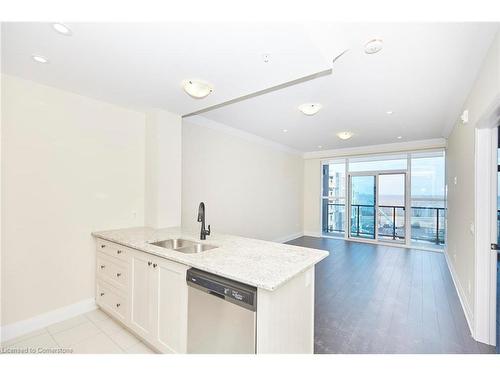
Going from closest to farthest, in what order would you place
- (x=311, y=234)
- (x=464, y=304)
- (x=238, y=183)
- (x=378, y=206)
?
(x=464, y=304) → (x=238, y=183) → (x=378, y=206) → (x=311, y=234)

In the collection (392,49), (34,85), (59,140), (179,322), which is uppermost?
(392,49)

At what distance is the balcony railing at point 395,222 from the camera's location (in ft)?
18.6

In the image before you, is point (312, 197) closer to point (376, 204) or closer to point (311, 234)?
point (311, 234)

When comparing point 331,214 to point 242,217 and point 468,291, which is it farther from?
point 468,291

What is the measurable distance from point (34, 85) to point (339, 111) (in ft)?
12.2

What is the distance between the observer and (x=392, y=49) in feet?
6.27

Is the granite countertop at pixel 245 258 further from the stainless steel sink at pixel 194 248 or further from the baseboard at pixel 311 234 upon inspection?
the baseboard at pixel 311 234

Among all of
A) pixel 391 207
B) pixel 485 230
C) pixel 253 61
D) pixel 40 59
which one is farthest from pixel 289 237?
pixel 40 59

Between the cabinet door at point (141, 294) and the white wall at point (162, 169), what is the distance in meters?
0.93

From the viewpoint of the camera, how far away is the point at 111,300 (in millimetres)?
2307

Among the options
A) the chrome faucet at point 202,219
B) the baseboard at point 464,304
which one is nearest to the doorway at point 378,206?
the baseboard at point 464,304

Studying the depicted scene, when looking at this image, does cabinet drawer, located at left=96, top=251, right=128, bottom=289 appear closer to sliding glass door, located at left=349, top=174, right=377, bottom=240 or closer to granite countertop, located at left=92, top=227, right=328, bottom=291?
granite countertop, located at left=92, top=227, right=328, bottom=291

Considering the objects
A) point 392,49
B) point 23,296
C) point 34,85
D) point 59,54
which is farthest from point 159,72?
point 23,296

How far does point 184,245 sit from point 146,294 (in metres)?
0.62
